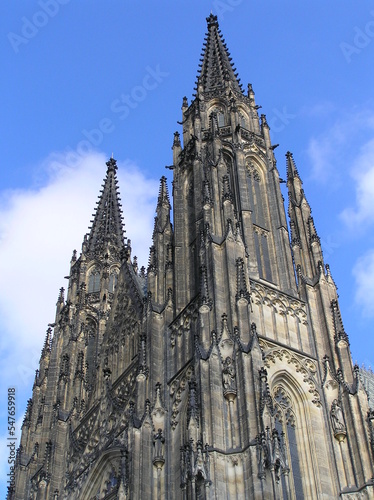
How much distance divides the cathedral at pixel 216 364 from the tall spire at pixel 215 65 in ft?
0.53

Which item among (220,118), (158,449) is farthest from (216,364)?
(220,118)

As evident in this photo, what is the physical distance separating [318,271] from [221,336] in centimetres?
718

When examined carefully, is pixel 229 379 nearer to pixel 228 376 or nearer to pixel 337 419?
pixel 228 376

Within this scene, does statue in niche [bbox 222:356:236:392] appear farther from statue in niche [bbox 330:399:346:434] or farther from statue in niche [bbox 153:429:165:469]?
statue in niche [bbox 330:399:346:434]

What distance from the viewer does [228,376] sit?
26.0 m

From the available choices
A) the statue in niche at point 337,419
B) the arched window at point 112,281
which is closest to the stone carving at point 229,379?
the statue in niche at point 337,419

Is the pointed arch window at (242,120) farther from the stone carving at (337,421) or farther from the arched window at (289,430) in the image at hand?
the stone carving at (337,421)

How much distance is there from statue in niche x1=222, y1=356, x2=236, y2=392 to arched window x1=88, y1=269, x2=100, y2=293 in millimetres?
24457

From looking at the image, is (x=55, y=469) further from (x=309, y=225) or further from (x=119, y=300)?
(x=309, y=225)

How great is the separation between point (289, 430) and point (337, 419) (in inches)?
65.7

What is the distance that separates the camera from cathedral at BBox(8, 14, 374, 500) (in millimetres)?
25219

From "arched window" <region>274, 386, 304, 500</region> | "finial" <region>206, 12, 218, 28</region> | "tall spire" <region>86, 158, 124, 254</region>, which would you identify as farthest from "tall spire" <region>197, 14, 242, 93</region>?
"arched window" <region>274, 386, 304, 500</region>

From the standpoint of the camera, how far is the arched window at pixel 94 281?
164 ft

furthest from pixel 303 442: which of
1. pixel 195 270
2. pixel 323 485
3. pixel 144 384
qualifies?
pixel 195 270
